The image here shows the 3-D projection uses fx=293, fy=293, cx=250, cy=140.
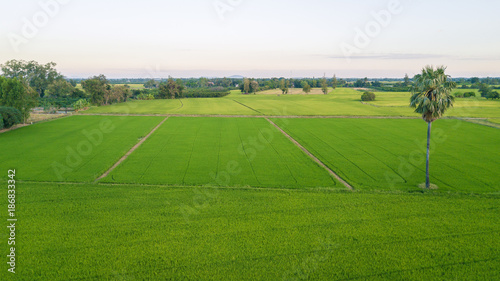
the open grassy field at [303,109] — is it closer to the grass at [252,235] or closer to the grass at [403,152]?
the grass at [403,152]

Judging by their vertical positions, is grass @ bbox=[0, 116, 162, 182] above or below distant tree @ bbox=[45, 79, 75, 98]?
below

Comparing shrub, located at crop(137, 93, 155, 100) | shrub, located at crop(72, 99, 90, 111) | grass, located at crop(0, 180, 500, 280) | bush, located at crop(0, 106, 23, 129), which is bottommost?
grass, located at crop(0, 180, 500, 280)

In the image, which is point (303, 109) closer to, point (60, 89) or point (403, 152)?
point (403, 152)

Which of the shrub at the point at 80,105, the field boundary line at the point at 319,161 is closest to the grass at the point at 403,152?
the field boundary line at the point at 319,161

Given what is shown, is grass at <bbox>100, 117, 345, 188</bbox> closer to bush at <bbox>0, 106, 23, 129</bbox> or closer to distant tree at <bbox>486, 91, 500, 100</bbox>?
bush at <bbox>0, 106, 23, 129</bbox>

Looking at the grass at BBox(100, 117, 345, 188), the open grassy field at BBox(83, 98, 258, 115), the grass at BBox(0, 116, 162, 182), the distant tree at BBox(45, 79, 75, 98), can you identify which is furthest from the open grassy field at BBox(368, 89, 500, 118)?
the distant tree at BBox(45, 79, 75, 98)

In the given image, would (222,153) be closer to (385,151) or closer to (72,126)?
(385,151)

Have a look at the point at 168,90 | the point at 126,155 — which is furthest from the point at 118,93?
the point at 126,155

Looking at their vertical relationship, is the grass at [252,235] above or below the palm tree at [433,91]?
below
